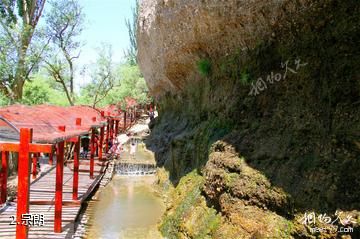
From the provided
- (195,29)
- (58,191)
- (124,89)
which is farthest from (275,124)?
(124,89)

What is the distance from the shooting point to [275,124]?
28.0ft

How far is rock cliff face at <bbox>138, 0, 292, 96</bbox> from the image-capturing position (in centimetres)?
993

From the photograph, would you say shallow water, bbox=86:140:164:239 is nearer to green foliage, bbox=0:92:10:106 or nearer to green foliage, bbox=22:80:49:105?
green foliage, bbox=0:92:10:106

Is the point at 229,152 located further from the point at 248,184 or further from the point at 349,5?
the point at 349,5

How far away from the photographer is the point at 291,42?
29.4ft

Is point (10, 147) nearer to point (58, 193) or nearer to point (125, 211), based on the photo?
point (58, 193)

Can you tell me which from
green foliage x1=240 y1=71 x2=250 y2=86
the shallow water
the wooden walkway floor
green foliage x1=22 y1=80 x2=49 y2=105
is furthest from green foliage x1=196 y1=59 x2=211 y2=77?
green foliage x1=22 y1=80 x2=49 y2=105

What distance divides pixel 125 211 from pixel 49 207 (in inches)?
119

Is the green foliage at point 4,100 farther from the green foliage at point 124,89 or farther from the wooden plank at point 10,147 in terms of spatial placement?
the green foliage at point 124,89

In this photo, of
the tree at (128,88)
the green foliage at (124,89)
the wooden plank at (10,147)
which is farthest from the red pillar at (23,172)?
the tree at (128,88)

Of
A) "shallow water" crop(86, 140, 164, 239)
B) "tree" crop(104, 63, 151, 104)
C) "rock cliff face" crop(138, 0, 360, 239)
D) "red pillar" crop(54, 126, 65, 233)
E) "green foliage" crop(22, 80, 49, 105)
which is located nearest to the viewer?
"rock cliff face" crop(138, 0, 360, 239)

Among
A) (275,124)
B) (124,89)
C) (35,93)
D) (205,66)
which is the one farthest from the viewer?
(124,89)

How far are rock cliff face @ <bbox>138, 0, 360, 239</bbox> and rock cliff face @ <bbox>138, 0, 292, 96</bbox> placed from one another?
5cm

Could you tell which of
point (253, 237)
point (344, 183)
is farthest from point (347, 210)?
point (253, 237)
